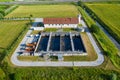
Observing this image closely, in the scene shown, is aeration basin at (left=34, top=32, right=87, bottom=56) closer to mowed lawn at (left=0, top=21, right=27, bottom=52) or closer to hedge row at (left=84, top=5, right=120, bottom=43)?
mowed lawn at (left=0, top=21, right=27, bottom=52)

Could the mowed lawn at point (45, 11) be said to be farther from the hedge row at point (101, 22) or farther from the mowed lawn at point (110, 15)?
the mowed lawn at point (110, 15)

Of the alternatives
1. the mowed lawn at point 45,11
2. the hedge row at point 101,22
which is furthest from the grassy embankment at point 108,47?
the mowed lawn at point 45,11

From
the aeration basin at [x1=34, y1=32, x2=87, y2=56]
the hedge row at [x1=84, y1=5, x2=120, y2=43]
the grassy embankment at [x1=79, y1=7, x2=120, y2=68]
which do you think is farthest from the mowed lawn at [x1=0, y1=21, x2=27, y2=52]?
the hedge row at [x1=84, y1=5, x2=120, y2=43]

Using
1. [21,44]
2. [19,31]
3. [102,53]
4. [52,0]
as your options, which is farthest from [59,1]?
[102,53]

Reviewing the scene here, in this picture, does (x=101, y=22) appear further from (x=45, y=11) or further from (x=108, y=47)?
(x=45, y=11)

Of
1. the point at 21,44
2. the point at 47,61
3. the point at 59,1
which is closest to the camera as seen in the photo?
the point at 47,61

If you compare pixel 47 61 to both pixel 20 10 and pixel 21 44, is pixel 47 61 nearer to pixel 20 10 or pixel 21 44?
pixel 21 44

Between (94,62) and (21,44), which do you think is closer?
(94,62)
